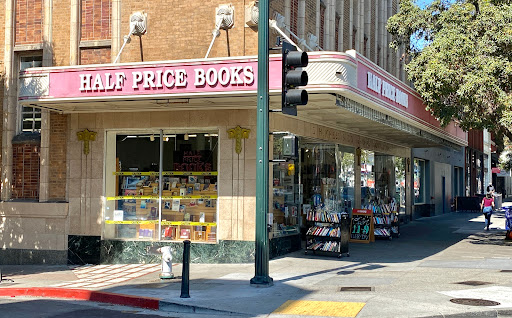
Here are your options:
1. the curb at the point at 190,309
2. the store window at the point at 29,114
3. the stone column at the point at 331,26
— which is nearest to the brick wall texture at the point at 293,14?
the stone column at the point at 331,26

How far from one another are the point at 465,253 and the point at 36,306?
38.7ft

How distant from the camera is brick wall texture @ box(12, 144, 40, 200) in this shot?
1795cm

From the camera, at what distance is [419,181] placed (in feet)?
111

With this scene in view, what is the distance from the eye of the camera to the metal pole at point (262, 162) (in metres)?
12.2

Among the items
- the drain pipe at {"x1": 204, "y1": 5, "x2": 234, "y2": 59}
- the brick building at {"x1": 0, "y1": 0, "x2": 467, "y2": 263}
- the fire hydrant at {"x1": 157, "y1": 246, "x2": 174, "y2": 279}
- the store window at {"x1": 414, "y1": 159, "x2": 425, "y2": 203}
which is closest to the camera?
the fire hydrant at {"x1": 157, "y1": 246, "x2": 174, "y2": 279}

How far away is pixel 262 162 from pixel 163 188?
5505mm

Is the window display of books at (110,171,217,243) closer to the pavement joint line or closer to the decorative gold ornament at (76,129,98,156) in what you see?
the decorative gold ornament at (76,129,98,156)

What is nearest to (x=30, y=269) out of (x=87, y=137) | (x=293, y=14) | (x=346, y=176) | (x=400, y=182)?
(x=87, y=137)

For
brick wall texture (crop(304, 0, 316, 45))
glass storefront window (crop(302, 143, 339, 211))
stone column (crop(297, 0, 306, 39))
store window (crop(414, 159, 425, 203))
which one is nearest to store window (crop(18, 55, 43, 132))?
stone column (crop(297, 0, 306, 39))

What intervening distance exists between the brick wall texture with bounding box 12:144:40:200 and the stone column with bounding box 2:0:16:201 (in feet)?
0.48

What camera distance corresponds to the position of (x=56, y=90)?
15.3 metres

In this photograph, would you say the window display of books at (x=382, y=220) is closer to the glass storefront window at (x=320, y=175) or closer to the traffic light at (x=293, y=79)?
the glass storefront window at (x=320, y=175)

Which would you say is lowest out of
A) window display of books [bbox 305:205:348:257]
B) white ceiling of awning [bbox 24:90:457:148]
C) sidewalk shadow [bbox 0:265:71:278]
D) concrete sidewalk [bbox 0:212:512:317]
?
sidewalk shadow [bbox 0:265:71:278]

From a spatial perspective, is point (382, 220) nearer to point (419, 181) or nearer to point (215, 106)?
point (215, 106)
